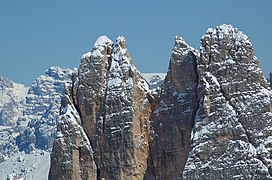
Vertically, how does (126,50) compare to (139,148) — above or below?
above

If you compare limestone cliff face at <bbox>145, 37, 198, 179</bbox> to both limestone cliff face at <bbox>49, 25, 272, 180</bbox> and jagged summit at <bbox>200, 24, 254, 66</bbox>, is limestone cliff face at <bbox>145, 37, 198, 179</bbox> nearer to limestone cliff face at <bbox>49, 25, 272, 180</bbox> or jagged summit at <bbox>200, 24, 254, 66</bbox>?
limestone cliff face at <bbox>49, 25, 272, 180</bbox>

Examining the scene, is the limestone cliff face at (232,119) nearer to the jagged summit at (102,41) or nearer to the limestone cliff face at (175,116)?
the limestone cliff face at (175,116)

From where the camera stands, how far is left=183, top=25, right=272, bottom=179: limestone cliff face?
8700 cm

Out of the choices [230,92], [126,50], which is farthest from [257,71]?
[126,50]

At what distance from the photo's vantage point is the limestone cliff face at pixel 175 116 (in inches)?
3819

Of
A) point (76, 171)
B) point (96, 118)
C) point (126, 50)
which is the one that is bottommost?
point (76, 171)

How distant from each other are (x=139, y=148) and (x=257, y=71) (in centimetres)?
1725

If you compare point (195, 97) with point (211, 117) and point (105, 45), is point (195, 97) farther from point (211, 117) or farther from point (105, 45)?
point (105, 45)

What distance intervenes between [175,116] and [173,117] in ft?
1.29

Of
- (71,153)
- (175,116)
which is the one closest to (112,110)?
(71,153)

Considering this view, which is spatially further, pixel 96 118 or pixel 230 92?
pixel 96 118

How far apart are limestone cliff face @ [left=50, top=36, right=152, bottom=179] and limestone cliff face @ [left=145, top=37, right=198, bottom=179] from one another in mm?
1723

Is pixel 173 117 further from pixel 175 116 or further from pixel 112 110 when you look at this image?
Result: pixel 112 110

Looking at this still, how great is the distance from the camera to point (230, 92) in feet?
296
